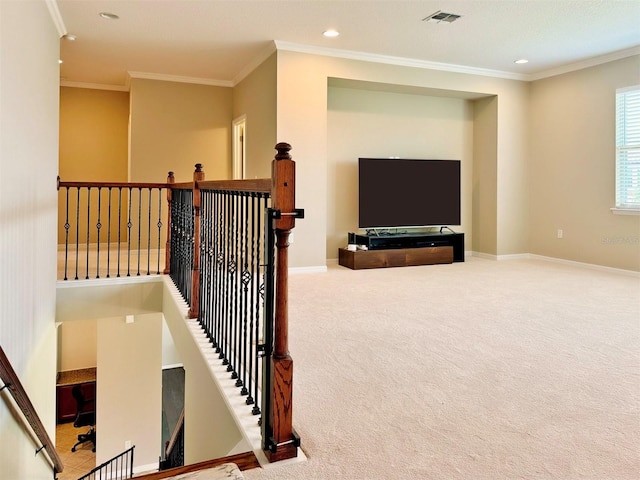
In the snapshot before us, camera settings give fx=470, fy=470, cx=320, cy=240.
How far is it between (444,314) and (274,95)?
320 cm

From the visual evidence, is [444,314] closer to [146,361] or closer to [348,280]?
[348,280]

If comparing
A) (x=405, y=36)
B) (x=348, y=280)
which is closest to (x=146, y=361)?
(x=348, y=280)

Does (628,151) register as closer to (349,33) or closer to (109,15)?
(349,33)

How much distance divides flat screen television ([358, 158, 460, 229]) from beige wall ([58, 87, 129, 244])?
390 centimetres

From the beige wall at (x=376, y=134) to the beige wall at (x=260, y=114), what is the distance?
89 centimetres

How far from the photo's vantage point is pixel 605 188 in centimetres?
576

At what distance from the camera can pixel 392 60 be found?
5840mm

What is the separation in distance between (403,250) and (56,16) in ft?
14.9

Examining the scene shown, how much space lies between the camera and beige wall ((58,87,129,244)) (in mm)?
7172

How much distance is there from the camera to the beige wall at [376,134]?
6215mm

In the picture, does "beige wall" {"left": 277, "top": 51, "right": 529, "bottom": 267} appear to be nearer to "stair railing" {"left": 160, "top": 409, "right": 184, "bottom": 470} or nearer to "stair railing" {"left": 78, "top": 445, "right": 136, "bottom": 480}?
"stair railing" {"left": 160, "top": 409, "right": 184, "bottom": 470}

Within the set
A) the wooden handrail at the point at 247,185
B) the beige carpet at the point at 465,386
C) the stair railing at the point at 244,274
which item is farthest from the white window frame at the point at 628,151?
the wooden handrail at the point at 247,185

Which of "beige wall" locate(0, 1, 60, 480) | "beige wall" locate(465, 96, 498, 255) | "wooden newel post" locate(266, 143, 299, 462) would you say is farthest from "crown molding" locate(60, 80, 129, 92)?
"wooden newel post" locate(266, 143, 299, 462)

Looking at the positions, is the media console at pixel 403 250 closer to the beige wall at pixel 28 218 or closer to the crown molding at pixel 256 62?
the crown molding at pixel 256 62
